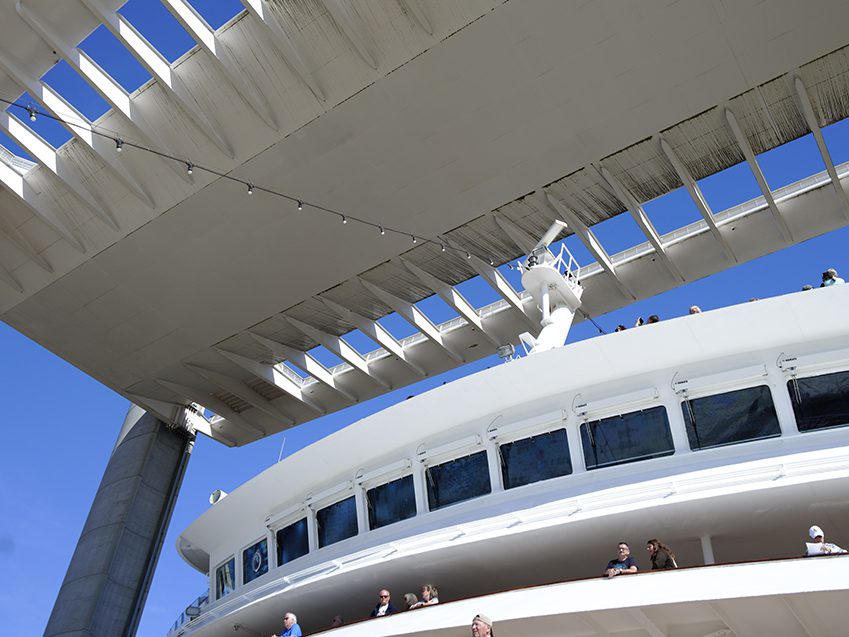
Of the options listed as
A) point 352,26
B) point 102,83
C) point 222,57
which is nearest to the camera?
point 352,26

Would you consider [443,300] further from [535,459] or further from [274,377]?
[535,459]

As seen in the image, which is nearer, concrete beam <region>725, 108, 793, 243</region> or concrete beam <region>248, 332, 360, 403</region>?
concrete beam <region>725, 108, 793, 243</region>

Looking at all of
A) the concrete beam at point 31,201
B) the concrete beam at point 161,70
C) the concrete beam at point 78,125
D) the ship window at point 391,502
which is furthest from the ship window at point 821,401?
the concrete beam at point 31,201

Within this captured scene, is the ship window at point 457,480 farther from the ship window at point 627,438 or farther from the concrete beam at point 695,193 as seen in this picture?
the concrete beam at point 695,193

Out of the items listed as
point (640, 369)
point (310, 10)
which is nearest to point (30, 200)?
point (310, 10)

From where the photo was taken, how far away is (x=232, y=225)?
2206 cm

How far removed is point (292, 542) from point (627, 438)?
622 cm

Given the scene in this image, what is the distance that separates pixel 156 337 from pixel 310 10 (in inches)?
452

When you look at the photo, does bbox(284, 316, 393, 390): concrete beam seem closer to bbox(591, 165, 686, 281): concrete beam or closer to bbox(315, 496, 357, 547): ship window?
bbox(591, 165, 686, 281): concrete beam

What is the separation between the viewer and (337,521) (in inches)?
576

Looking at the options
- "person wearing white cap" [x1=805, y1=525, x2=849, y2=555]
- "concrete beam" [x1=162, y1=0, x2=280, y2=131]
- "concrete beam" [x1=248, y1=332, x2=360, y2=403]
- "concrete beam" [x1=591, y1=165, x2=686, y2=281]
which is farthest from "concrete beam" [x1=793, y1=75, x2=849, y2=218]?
"concrete beam" [x1=248, y1=332, x2=360, y2=403]

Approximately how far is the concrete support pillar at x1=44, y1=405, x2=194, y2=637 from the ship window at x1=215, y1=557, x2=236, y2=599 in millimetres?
11027

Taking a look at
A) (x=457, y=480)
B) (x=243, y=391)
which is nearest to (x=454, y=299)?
(x=243, y=391)

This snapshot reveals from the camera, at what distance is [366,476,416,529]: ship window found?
13703mm
